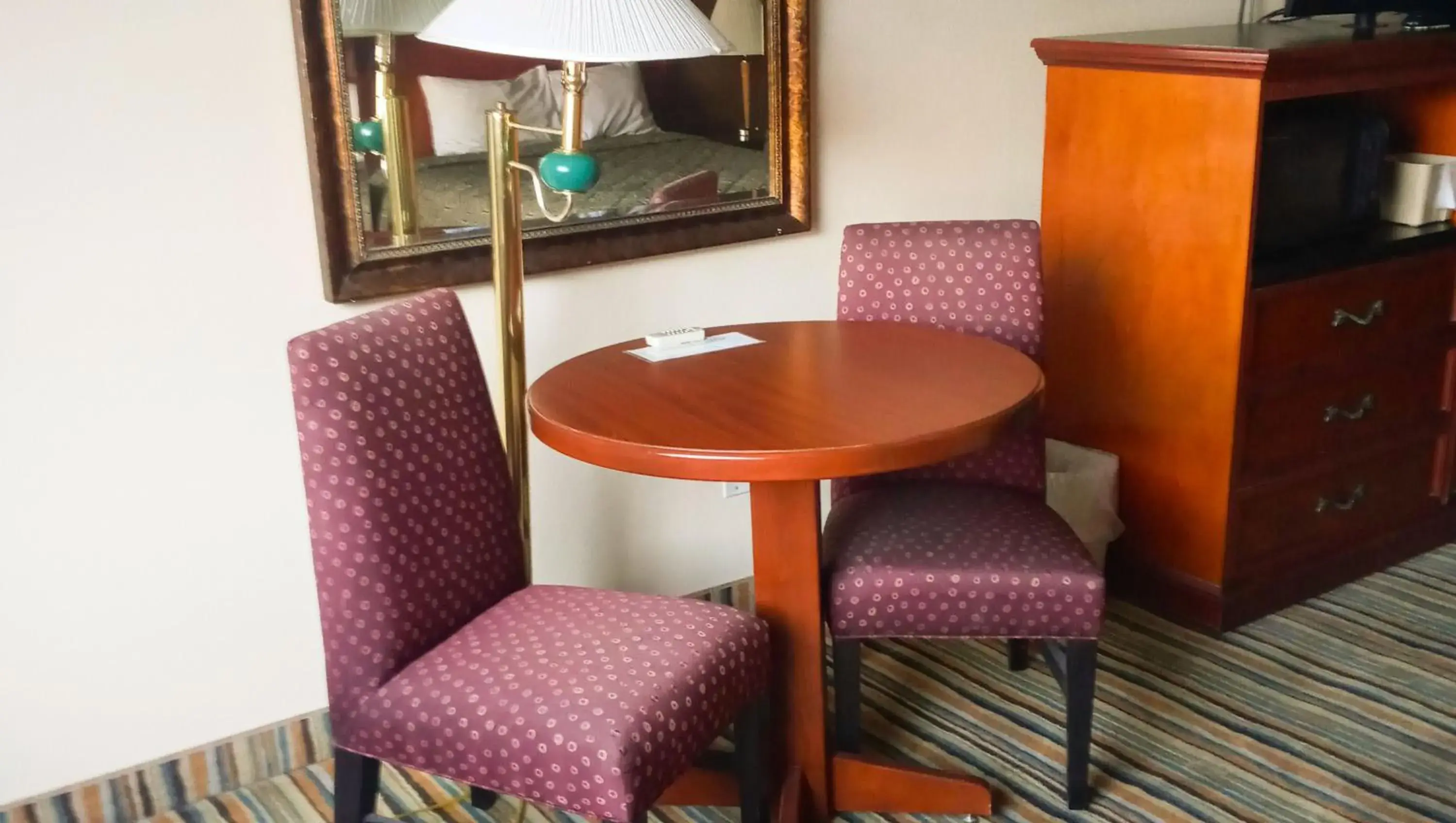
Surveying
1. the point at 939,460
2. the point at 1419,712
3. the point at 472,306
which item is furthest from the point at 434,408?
the point at 1419,712

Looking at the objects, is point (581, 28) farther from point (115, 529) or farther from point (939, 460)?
point (115, 529)

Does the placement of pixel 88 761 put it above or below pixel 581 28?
below

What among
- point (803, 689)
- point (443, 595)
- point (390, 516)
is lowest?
point (803, 689)

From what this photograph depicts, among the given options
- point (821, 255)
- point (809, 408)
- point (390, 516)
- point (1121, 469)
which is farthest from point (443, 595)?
point (1121, 469)

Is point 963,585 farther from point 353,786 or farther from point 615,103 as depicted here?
point 615,103

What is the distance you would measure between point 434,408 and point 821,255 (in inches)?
45.2

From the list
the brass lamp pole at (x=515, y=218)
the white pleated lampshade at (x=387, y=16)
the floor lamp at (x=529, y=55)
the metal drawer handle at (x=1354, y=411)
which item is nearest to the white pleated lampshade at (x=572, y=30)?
the floor lamp at (x=529, y=55)

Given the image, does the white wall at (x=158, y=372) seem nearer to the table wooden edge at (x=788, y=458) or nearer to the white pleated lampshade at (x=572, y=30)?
the white pleated lampshade at (x=572, y=30)

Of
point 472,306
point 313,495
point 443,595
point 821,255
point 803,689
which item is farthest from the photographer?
point 821,255

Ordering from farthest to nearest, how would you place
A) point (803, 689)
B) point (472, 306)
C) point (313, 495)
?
point (472, 306) → point (803, 689) → point (313, 495)

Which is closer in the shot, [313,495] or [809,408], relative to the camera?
[313,495]

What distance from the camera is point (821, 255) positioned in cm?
272

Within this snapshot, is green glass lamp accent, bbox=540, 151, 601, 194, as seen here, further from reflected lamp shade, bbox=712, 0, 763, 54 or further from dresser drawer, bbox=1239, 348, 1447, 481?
dresser drawer, bbox=1239, 348, 1447, 481

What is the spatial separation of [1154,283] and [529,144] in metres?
1.35
